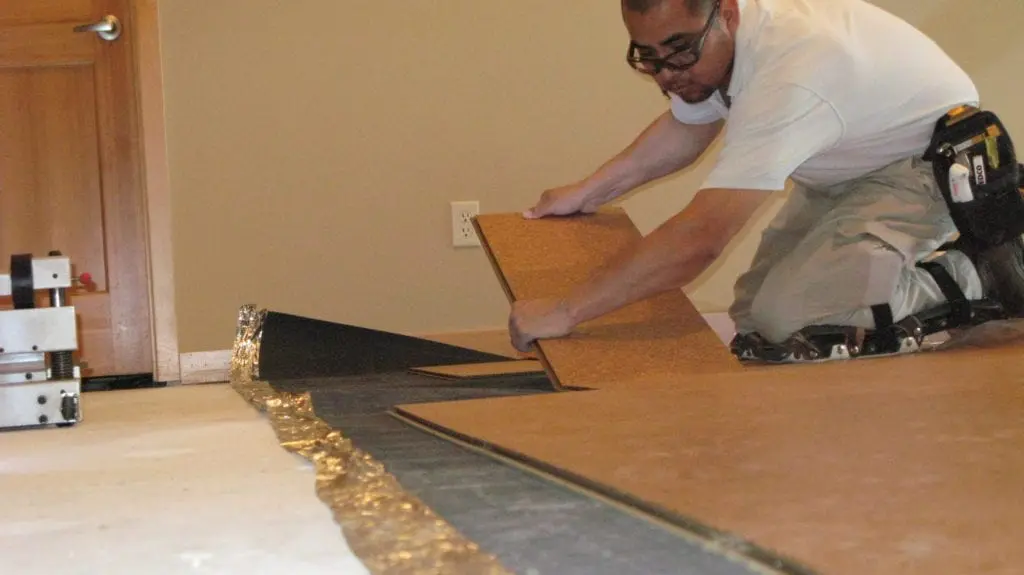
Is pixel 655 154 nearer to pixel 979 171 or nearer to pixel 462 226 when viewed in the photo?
pixel 979 171

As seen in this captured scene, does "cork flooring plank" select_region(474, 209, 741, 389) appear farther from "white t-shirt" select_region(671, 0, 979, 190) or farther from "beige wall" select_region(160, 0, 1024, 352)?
"beige wall" select_region(160, 0, 1024, 352)

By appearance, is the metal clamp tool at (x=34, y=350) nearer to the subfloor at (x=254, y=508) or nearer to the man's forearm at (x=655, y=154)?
the subfloor at (x=254, y=508)

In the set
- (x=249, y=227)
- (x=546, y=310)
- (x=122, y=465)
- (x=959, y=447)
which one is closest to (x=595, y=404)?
(x=546, y=310)

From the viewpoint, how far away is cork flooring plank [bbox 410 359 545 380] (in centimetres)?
208

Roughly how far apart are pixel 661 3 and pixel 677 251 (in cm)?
44

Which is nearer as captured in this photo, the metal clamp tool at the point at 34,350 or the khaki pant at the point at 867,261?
the metal clamp tool at the point at 34,350

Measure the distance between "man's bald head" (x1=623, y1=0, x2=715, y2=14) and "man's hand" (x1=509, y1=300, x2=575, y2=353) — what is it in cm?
54

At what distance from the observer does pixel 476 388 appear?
1915mm

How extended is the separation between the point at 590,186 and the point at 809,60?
622 mm

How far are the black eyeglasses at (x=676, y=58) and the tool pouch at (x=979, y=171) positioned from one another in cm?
54

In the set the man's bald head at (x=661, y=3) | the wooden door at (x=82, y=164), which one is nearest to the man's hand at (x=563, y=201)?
the man's bald head at (x=661, y=3)

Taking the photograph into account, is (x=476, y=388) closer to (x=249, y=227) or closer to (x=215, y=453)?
(x=215, y=453)

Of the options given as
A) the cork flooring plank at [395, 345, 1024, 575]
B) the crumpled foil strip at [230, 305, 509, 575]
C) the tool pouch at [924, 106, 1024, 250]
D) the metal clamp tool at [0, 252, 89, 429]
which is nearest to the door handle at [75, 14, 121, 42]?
the metal clamp tool at [0, 252, 89, 429]

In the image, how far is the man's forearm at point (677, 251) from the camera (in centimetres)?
173
